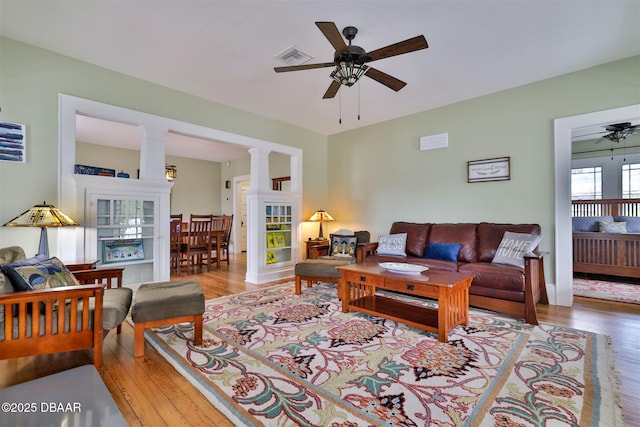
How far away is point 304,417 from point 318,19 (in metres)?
2.90

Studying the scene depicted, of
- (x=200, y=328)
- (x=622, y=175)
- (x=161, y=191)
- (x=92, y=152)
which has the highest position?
(x=92, y=152)

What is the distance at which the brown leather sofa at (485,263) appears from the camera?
2.89m

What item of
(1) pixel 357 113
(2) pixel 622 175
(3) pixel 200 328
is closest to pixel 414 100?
(1) pixel 357 113

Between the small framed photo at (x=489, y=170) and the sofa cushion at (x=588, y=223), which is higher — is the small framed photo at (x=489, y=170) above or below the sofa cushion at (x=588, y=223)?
above

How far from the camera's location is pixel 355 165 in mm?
5555

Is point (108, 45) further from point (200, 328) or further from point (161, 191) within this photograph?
point (200, 328)

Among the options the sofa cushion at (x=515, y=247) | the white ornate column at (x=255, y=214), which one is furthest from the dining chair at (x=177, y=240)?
the sofa cushion at (x=515, y=247)

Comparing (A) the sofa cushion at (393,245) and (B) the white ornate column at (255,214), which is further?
(B) the white ornate column at (255,214)

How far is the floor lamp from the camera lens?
250 centimetres

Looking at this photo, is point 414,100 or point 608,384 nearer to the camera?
point 608,384

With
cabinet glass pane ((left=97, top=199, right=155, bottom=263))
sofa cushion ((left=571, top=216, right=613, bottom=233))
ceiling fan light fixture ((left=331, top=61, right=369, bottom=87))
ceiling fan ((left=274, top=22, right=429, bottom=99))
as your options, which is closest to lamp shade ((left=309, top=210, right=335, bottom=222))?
cabinet glass pane ((left=97, top=199, right=155, bottom=263))

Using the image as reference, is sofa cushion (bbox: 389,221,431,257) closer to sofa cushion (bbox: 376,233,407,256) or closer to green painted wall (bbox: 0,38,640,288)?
sofa cushion (bbox: 376,233,407,256)

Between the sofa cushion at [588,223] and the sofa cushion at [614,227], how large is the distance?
15 cm

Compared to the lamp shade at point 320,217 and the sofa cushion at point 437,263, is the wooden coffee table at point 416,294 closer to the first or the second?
the sofa cushion at point 437,263
